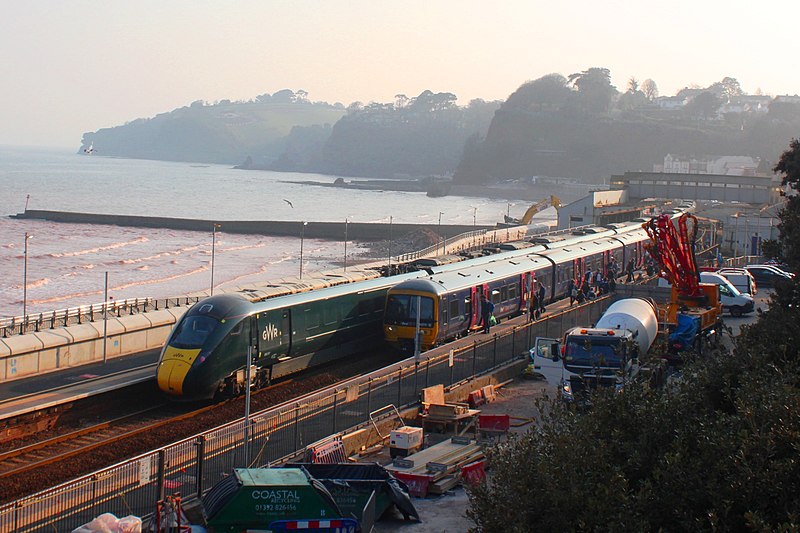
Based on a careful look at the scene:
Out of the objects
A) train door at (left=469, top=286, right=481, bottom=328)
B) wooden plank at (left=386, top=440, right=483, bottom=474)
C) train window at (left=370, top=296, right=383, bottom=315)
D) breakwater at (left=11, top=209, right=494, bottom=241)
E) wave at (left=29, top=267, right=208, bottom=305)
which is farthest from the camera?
breakwater at (left=11, top=209, right=494, bottom=241)

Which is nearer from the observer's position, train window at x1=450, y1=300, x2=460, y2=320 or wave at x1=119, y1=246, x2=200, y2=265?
train window at x1=450, y1=300, x2=460, y2=320

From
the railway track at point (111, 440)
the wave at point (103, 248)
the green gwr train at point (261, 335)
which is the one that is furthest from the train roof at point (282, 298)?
the wave at point (103, 248)

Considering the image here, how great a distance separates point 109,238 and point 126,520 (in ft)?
287

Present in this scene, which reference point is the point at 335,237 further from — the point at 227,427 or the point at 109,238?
the point at 227,427

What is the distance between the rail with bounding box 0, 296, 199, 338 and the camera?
26.5 m

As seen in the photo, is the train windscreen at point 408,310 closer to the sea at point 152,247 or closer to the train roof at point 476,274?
the train roof at point 476,274

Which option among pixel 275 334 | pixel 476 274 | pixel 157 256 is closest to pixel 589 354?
pixel 275 334

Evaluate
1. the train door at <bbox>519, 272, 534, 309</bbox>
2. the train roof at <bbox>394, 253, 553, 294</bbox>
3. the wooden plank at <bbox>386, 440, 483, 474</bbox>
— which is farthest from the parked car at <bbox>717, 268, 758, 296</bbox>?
the wooden plank at <bbox>386, 440, 483, 474</bbox>

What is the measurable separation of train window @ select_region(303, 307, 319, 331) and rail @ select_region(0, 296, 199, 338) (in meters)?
5.37

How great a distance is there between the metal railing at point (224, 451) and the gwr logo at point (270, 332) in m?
2.56

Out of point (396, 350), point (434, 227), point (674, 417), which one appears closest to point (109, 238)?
point (434, 227)

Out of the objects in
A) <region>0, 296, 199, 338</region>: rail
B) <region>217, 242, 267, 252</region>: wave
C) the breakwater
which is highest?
<region>0, 296, 199, 338</region>: rail

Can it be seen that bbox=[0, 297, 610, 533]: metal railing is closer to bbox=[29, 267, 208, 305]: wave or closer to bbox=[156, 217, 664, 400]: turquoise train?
bbox=[156, 217, 664, 400]: turquoise train

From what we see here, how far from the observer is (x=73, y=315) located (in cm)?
2800
